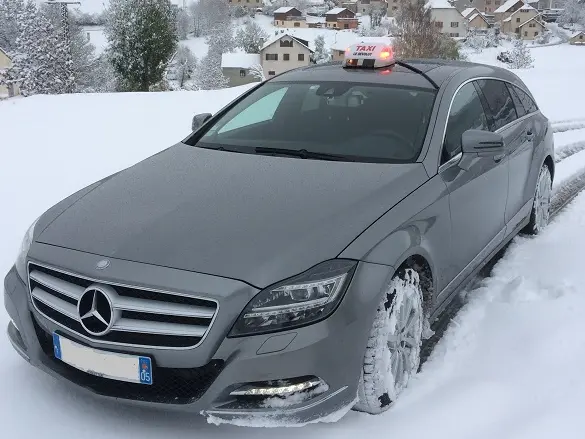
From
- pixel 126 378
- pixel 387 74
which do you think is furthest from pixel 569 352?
pixel 126 378

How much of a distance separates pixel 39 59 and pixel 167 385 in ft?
152

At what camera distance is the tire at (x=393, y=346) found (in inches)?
105

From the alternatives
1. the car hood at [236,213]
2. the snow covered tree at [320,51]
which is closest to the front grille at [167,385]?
the car hood at [236,213]

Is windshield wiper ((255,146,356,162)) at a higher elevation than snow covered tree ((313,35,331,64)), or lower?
higher

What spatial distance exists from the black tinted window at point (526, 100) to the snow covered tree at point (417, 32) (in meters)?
26.4

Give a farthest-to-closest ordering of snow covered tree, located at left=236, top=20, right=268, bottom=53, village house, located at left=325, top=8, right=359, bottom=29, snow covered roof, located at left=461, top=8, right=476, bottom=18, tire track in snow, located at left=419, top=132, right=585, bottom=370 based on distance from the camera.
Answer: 1. snow covered roof, located at left=461, top=8, right=476, bottom=18
2. village house, located at left=325, top=8, right=359, bottom=29
3. snow covered tree, located at left=236, top=20, right=268, bottom=53
4. tire track in snow, located at left=419, top=132, right=585, bottom=370

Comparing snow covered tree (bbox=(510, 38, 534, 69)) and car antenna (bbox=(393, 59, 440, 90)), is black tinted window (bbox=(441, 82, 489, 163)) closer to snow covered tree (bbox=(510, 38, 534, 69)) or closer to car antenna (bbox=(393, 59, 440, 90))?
car antenna (bbox=(393, 59, 440, 90))

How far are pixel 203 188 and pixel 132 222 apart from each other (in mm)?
454

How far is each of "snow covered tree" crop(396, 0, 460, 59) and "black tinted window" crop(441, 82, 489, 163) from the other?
27633 mm

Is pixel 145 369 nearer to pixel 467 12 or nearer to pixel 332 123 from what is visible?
pixel 332 123

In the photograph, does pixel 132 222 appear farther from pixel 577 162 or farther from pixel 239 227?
pixel 577 162

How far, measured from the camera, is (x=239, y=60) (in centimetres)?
6256

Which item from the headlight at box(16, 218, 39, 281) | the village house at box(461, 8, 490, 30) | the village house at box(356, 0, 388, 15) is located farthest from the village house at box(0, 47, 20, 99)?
the village house at box(356, 0, 388, 15)

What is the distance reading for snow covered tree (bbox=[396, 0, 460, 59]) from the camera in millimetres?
31219
